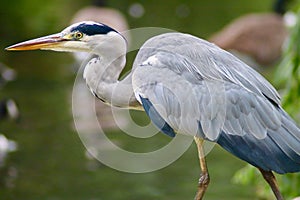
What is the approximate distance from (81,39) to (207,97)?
31.4 inches

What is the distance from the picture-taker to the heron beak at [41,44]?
4730mm

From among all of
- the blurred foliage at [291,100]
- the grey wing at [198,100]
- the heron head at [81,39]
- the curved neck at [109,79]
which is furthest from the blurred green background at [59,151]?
the grey wing at [198,100]

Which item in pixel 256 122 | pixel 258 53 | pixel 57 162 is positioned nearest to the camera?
pixel 256 122

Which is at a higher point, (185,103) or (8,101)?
(185,103)

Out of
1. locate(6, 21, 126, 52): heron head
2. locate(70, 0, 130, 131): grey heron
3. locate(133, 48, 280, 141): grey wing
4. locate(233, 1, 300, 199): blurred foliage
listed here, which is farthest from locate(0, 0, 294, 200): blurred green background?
locate(133, 48, 280, 141): grey wing

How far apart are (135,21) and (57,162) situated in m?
5.55

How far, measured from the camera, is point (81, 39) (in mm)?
4855

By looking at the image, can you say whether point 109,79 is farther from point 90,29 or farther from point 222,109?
point 222,109

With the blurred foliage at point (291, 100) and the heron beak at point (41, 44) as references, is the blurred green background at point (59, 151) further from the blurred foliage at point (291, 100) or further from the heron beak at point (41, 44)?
the heron beak at point (41, 44)

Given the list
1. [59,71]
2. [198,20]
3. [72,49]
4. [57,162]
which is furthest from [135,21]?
[72,49]

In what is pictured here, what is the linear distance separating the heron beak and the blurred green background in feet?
10.2

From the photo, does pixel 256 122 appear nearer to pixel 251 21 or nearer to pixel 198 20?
pixel 251 21

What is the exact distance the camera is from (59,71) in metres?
11.8

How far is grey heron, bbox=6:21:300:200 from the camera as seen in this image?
4.50m
